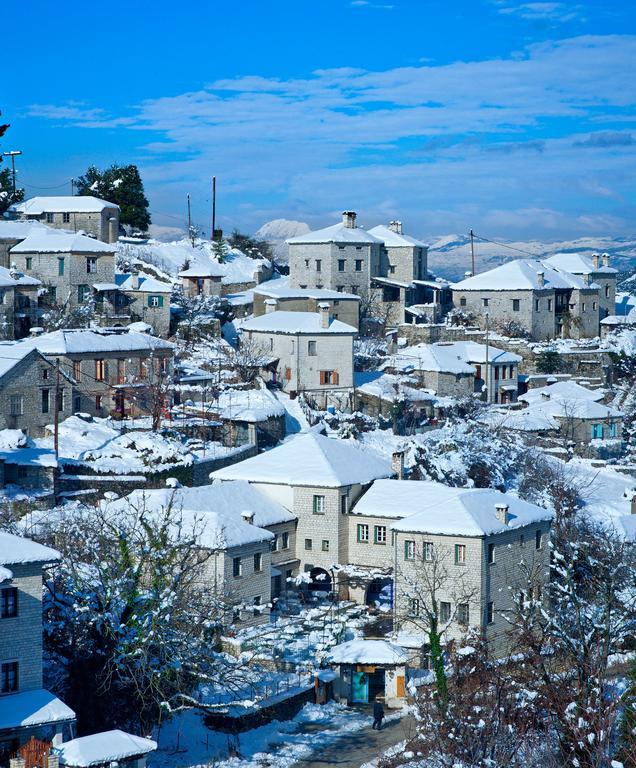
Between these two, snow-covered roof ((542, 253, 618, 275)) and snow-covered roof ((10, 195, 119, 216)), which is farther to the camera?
snow-covered roof ((542, 253, 618, 275))

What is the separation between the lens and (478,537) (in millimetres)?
37906

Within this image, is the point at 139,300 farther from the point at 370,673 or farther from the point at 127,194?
the point at 370,673

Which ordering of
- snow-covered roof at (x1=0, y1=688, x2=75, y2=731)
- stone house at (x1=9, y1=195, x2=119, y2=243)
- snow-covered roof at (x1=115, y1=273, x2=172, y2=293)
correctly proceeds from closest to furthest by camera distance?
snow-covered roof at (x1=0, y1=688, x2=75, y2=731) → snow-covered roof at (x1=115, y1=273, x2=172, y2=293) → stone house at (x1=9, y1=195, x2=119, y2=243)

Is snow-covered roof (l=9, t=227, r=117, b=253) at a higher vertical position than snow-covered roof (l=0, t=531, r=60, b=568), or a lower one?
higher

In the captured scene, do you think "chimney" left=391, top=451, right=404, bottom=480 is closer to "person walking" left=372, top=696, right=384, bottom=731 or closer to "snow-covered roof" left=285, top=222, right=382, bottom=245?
"person walking" left=372, top=696, right=384, bottom=731

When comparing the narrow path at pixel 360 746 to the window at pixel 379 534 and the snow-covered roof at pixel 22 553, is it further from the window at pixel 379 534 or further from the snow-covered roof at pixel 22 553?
the window at pixel 379 534

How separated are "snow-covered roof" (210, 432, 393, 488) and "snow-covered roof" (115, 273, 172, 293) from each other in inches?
678

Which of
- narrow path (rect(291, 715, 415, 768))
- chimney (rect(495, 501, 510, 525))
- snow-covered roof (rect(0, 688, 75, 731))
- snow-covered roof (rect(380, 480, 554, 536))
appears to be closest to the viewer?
snow-covered roof (rect(0, 688, 75, 731))

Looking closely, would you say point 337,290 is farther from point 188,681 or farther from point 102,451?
point 188,681

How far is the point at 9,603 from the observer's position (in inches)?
1049

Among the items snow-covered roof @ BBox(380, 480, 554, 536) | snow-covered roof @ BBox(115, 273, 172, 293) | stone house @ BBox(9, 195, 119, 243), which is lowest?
snow-covered roof @ BBox(380, 480, 554, 536)

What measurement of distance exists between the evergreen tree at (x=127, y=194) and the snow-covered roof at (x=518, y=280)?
1951 centimetres

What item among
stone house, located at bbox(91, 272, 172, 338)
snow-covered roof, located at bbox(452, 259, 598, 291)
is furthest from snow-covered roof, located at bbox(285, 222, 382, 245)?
stone house, located at bbox(91, 272, 172, 338)

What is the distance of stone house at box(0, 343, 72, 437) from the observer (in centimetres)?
4525
